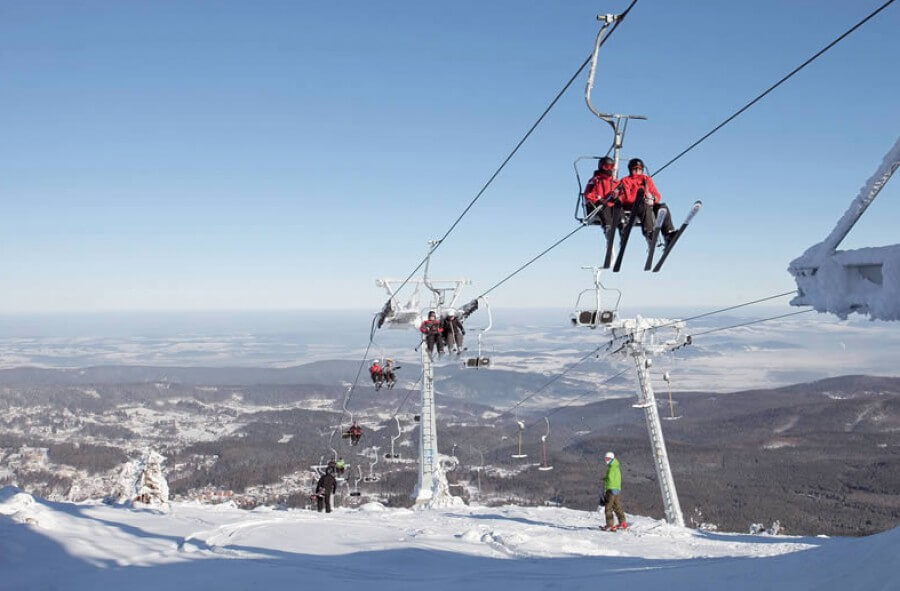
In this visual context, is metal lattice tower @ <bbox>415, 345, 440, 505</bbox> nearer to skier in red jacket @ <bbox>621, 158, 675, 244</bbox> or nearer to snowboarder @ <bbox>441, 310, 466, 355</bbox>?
snowboarder @ <bbox>441, 310, 466, 355</bbox>

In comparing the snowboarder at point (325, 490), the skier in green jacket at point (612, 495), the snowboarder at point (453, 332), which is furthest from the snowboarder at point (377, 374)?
the skier in green jacket at point (612, 495)

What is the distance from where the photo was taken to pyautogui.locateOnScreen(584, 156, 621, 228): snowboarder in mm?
8156

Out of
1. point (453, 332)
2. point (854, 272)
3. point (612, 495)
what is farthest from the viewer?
point (453, 332)

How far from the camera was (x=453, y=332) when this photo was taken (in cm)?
1867

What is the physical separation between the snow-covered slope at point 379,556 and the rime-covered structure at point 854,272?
6.82ft

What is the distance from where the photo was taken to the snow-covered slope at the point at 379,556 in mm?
5931

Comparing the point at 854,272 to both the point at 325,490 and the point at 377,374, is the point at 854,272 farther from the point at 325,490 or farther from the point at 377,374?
the point at 377,374

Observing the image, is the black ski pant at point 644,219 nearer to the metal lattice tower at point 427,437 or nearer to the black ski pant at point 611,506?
the black ski pant at point 611,506

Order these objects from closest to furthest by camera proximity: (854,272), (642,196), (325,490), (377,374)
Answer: (854,272)
(642,196)
(325,490)
(377,374)

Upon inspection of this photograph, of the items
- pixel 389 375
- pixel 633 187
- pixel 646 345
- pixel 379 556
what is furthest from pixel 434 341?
pixel 633 187

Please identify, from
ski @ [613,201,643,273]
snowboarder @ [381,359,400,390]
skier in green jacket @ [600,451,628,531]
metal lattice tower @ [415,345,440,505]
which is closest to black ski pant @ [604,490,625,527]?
skier in green jacket @ [600,451,628,531]

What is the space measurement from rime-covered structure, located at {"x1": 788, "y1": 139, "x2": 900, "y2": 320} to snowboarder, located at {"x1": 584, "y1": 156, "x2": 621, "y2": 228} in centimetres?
273

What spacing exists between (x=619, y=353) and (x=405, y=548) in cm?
1248

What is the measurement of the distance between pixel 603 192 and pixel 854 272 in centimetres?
357
